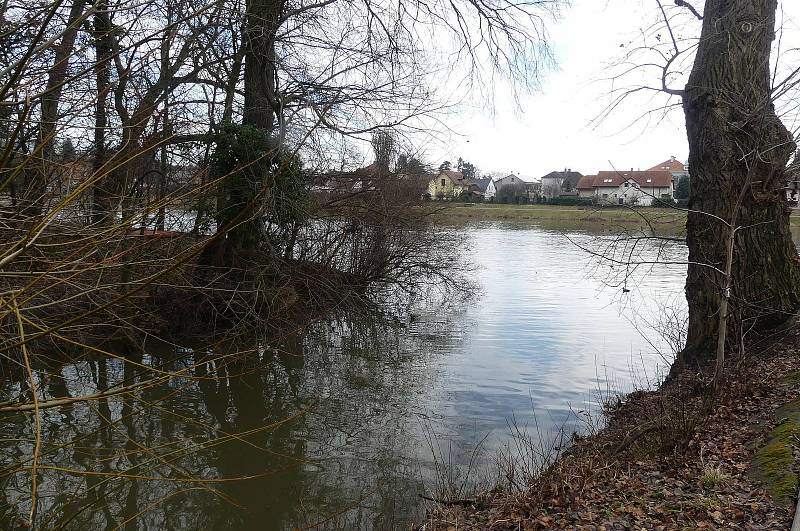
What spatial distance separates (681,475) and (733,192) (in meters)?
5.66

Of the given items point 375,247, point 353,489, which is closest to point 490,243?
point 375,247

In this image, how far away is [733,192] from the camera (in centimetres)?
968

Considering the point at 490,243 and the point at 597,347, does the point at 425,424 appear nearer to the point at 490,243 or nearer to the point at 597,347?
the point at 597,347

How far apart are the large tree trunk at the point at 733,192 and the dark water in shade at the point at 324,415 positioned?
62.7 inches

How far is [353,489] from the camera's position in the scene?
730 centimetres

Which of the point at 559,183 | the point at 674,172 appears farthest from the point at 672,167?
the point at 559,183

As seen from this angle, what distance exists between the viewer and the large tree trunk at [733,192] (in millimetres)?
9609

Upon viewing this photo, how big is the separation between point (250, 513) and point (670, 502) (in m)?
4.11

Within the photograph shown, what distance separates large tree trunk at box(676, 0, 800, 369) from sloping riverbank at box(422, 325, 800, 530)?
2052mm

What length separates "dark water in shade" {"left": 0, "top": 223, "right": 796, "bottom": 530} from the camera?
258 inches

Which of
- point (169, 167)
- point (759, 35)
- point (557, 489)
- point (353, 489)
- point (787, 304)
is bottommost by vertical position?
point (353, 489)

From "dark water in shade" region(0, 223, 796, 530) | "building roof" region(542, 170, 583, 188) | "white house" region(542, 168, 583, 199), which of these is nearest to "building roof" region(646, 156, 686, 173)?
"dark water in shade" region(0, 223, 796, 530)

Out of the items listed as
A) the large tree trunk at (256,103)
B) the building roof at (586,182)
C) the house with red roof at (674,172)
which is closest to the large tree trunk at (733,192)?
the house with red roof at (674,172)

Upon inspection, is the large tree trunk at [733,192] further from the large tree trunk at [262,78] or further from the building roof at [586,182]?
the building roof at [586,182]
